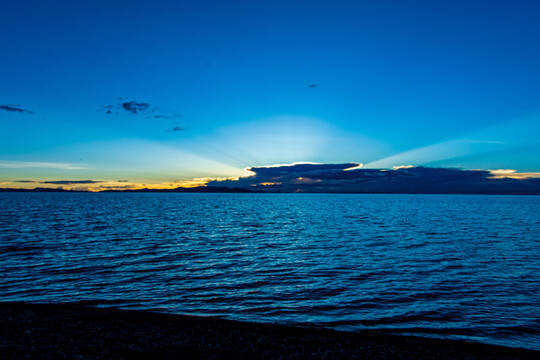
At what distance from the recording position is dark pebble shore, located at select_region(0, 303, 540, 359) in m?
10.1

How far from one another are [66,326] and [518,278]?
26.2 metres

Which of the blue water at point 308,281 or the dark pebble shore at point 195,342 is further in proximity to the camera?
the blue water at point 308,281

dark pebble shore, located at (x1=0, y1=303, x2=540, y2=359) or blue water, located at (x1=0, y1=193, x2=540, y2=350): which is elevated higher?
dark pebble shore, located at (x1=0, y1=303, x2=540, y2=359)

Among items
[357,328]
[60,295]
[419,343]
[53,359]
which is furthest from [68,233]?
[419,343]

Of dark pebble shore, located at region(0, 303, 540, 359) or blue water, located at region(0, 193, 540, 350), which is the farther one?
blue water, located at region(0, 193, 540, 350)

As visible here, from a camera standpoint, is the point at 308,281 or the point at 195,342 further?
the point at 308,281

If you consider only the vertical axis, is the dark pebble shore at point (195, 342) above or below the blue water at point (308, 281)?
above

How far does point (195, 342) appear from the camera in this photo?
11.0 meters

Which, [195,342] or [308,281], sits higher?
[195,342]

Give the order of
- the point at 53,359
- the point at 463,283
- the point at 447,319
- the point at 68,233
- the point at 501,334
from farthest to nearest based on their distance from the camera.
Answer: the point at 68,233, the point at 463,283, the point at 447,319, the point at 501,334, the point at 53,359

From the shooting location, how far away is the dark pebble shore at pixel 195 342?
399 inches

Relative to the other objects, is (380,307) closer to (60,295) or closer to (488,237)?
(60,295)

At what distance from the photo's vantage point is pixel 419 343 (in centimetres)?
1135

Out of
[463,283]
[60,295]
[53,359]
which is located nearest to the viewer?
[53,359]
